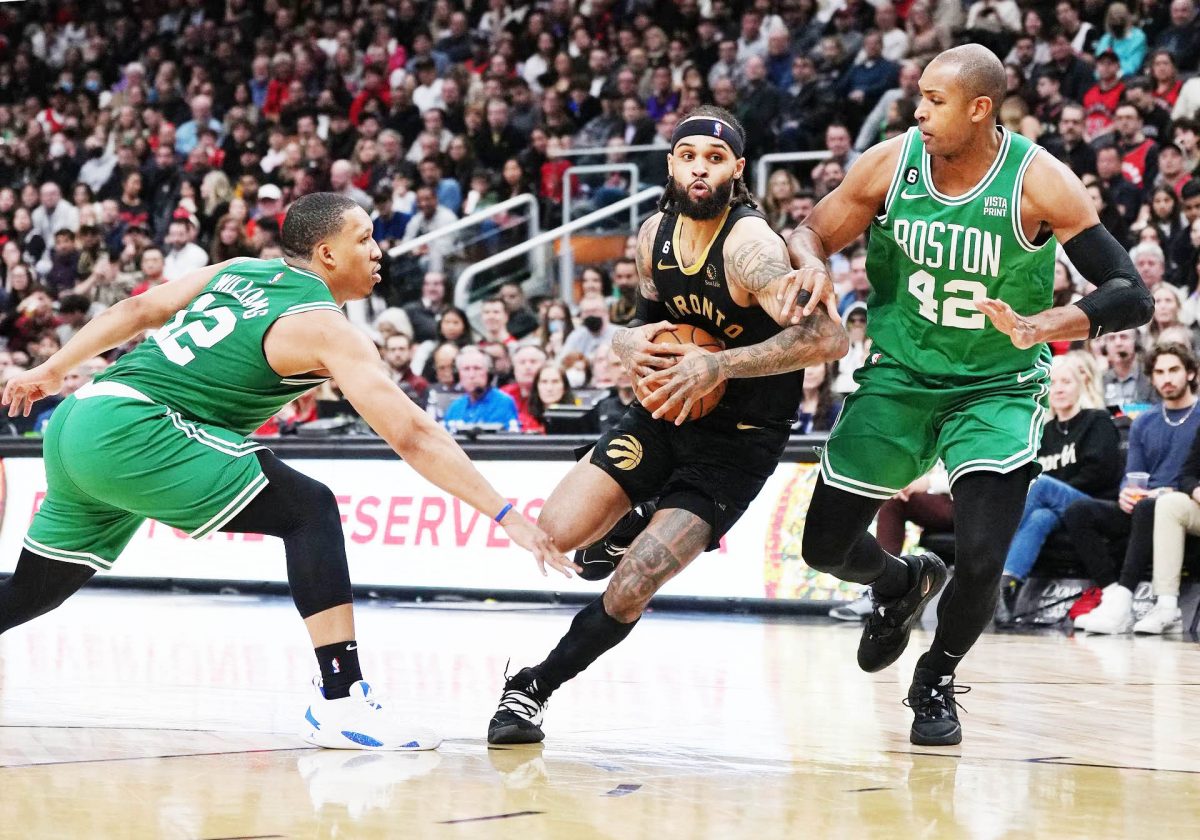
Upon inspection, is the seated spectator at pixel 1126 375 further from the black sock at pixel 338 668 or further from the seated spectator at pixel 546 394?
the black sock at pixel 338 668

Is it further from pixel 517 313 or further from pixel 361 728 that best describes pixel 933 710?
pixel 517 313

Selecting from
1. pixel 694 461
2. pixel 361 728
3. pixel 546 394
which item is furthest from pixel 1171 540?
pixel 361 728

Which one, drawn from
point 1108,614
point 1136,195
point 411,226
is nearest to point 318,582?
point 1108,614

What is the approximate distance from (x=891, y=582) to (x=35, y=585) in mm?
2835

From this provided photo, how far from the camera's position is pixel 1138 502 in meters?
8.87

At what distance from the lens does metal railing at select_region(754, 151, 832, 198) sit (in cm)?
1379

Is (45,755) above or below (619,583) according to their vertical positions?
below

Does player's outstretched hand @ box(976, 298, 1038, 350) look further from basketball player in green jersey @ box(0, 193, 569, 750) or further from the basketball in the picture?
basketball player in green jersey @ box(0, 193, 569, 750)

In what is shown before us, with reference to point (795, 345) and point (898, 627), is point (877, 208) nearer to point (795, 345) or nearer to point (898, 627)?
point (795, 345)

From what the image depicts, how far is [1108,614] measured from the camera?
28.8 ft

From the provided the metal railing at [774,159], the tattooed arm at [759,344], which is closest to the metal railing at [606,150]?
the metal railing at [774,159]

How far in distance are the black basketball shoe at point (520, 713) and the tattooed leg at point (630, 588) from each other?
0.03 m

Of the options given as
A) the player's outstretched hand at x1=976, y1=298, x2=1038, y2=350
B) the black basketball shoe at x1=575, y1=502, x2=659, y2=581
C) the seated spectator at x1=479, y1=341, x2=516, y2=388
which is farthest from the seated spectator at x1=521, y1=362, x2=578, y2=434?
the player's outstretched hand at x1=976, y1=298, x2=1038, y2=350

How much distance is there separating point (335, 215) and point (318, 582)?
1.13 m
